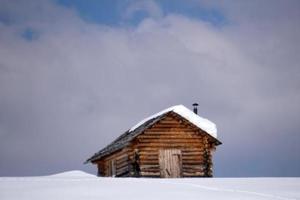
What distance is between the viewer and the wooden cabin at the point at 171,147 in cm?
2481

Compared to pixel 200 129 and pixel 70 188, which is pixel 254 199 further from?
pixel 200 129

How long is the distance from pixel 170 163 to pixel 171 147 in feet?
3.05

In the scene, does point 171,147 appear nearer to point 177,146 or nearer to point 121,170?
point 177,146

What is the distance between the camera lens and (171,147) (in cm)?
2517

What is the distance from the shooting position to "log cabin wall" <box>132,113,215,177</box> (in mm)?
24906

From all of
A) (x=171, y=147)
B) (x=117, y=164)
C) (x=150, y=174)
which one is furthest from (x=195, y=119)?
(x=117, y=164)

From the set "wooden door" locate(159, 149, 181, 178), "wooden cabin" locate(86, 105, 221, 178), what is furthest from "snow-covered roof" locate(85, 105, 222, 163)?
"wooden door" locate(159, 149, 181, 178)

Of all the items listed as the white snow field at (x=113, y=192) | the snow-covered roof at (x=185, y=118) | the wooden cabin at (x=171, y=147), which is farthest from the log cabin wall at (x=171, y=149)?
the white snow field at (x=113, y=192)

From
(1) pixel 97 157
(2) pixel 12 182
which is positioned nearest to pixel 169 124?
(1) pixel 97 157

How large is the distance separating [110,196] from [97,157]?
2278 centimetres

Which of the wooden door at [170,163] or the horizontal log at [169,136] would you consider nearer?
the wooden door at [170,163]

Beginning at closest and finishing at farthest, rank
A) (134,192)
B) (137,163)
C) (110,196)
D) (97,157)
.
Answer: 1. (110,196)
2. (134,192)
3. (137,163)
4. (97,157)

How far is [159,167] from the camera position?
2492cm

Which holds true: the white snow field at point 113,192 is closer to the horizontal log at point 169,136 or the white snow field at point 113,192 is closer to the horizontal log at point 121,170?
the horizontal log at point 169,136
